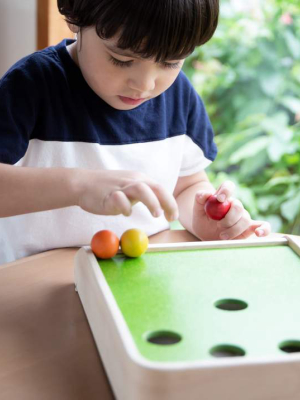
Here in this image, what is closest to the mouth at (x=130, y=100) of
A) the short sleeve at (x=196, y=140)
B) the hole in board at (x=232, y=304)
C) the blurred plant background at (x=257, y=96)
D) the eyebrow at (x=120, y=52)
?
the eyebrow at (x=120, y=52)

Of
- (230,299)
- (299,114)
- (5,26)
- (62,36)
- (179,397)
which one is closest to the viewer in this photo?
(179,397)

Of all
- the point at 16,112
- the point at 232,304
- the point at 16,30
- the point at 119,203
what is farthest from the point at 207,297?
the point at 16,30

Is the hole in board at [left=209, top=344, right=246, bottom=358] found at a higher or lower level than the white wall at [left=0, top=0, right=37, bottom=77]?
lower

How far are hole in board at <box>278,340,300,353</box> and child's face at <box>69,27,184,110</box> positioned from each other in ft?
1.26

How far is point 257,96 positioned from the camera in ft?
7.38

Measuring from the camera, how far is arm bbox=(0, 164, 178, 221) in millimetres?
635

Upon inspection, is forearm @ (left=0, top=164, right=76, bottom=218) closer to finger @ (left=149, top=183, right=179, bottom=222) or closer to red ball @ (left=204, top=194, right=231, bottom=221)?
finger @ (left=149, top=183, right=179, bottom=222)

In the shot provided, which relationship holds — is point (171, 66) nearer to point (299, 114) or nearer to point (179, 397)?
point (179, 397)

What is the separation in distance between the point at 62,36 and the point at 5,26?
0.72ft

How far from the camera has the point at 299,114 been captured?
82.8 inches

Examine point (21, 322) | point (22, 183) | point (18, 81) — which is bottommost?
point (21, 322)

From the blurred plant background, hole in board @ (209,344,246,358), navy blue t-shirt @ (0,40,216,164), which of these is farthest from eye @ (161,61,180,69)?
the blurred plant background

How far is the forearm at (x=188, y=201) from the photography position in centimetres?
102

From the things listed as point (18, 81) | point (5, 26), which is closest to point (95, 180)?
point (18, 81)
